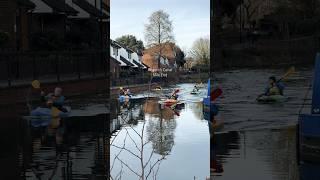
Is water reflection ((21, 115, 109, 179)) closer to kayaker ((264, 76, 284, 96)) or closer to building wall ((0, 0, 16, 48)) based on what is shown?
building wall ((0, 0, 16, 48))

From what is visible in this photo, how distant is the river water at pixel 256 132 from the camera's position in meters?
5.38

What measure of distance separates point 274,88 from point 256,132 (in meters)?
4.63

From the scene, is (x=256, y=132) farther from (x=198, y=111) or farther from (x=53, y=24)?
(x=53, y=24)

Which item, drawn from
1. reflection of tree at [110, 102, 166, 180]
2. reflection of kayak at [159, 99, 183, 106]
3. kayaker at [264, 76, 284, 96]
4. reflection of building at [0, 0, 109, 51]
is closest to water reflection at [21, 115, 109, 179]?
reflection of tree at [110, 102, 166, 180]

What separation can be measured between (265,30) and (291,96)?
778 centimetres

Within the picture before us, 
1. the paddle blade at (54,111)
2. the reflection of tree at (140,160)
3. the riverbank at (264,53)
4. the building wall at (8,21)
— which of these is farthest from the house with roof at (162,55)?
the paddle blade at (54,111)

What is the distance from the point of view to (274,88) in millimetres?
13945

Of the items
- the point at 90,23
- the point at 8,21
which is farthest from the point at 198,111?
the point at 90,23

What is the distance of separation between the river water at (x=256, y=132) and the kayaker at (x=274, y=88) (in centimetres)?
21

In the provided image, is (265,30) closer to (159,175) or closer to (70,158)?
(159,175)

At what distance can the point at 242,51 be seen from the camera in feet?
18.9

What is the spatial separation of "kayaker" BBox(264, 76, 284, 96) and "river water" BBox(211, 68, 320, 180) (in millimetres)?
209

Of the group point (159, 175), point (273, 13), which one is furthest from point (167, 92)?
point (159, 175)

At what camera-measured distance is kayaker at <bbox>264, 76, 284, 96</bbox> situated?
43.6 ft
